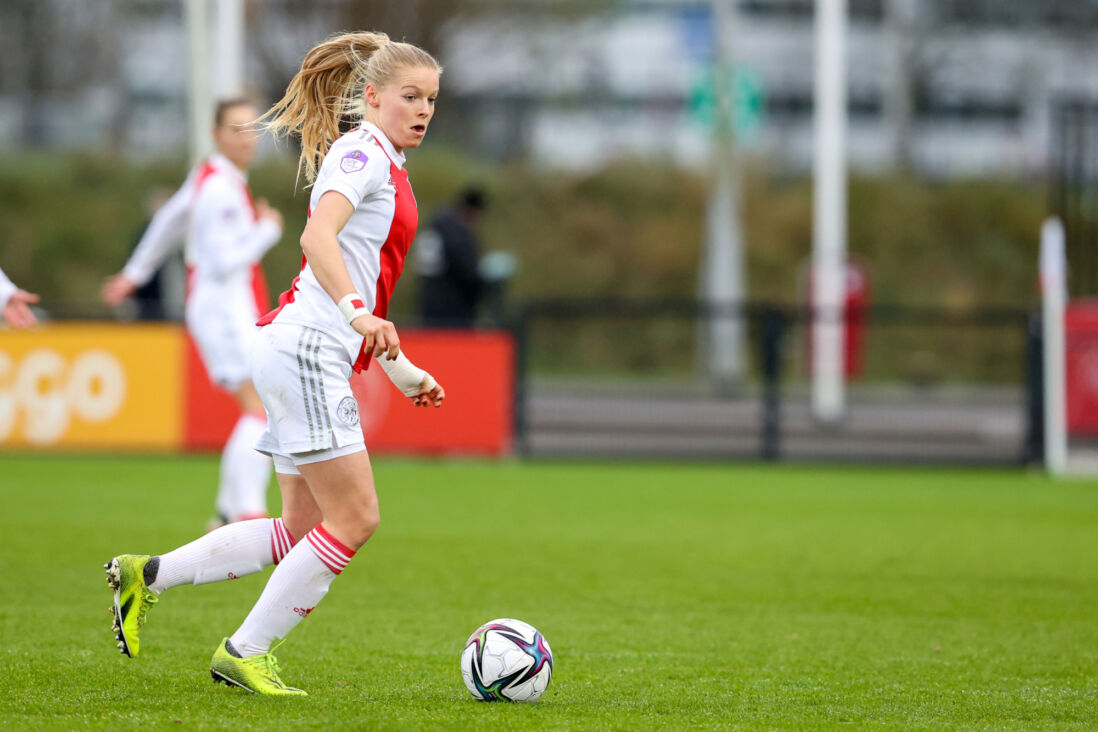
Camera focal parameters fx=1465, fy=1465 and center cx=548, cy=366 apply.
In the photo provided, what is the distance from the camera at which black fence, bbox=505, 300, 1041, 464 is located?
1408 cm

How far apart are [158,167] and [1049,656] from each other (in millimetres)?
25538

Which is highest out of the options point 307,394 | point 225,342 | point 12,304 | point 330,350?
point 12,304

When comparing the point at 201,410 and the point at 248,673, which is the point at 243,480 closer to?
the point at 248,673

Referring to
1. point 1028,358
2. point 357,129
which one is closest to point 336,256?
point 357,129

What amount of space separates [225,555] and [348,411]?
28.5 inches

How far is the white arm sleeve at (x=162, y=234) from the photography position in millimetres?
8352

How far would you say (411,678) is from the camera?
4.84 metres

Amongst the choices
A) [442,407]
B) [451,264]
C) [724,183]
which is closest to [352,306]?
[442,407]

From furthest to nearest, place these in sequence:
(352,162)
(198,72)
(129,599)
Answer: (198,72) < (129,599) < (352,162)

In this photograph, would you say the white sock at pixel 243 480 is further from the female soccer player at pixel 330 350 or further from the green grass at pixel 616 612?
the female soccer player at pixel 330 350

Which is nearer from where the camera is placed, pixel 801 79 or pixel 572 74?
pixel 572 74

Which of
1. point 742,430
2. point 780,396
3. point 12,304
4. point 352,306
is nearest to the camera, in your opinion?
point 352,306

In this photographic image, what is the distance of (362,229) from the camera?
14.7 feet

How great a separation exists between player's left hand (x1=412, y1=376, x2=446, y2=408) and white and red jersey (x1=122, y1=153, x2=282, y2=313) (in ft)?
13.0
